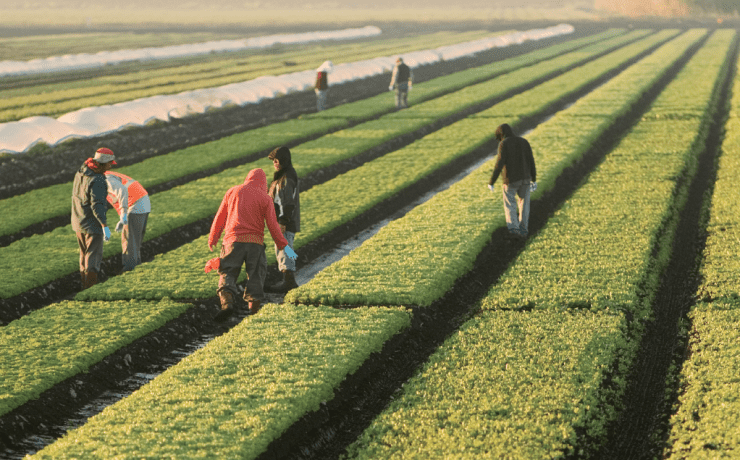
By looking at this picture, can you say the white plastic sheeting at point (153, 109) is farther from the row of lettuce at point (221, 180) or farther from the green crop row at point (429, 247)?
the green crop row at point (429, 247)

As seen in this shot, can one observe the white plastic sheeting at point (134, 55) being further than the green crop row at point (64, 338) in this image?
Yes

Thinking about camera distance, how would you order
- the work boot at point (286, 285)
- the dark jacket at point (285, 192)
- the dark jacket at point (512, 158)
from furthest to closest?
the dark jacket at point (512, 158) < the work boot at point (286, 285) < the dark jacket at point (285, 192)

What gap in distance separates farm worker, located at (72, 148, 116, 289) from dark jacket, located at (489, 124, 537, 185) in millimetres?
6892

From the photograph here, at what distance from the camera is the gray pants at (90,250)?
43.3 feet

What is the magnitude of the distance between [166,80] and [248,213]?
1509 inches

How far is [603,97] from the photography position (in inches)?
1358

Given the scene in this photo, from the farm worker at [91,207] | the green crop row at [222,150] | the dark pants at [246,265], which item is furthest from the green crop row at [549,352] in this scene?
the green crop row at [222,150]

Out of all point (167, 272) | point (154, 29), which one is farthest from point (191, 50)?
point (167, 272)

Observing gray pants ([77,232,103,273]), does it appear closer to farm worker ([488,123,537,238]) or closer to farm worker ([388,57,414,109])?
farm worker ([488,123,537,238])

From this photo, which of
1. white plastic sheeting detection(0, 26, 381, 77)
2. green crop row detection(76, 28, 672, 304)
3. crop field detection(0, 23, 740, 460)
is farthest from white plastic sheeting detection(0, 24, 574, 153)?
white plastic sheeting detection(0, 26, 381, 77)

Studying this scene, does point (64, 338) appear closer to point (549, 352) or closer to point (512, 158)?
point (549, 352)

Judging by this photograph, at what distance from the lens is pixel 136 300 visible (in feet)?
41.9

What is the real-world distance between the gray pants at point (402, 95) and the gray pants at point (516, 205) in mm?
19608

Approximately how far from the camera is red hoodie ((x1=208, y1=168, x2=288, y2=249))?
11.4 meters
